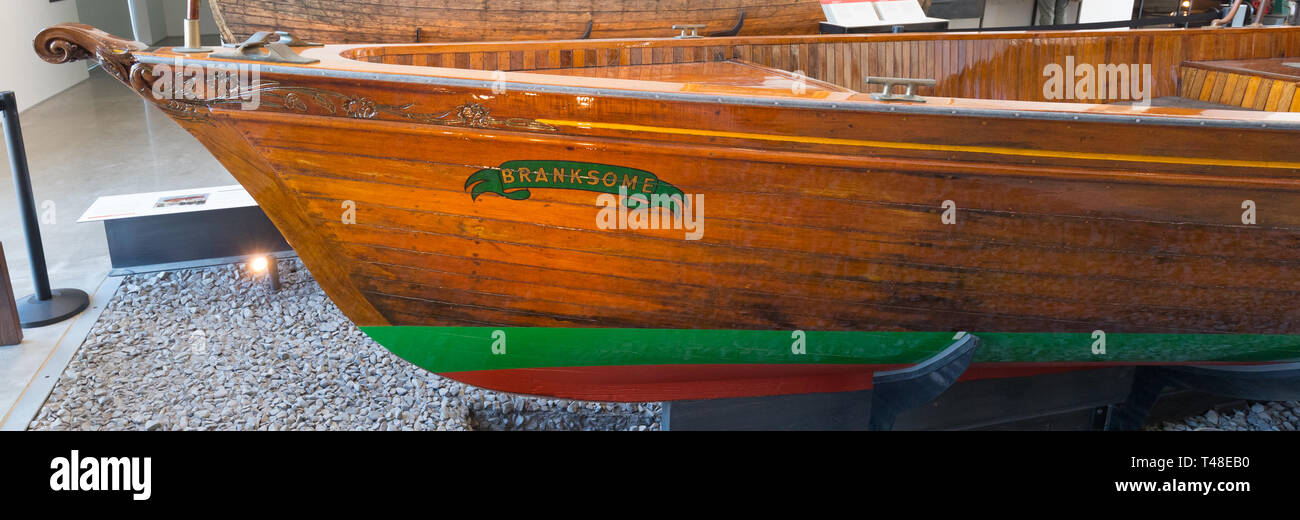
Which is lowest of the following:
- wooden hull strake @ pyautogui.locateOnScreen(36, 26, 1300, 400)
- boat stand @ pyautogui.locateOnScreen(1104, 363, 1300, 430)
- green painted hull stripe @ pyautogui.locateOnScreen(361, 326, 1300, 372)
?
boat stand @ pyautogui.locateOnScreen(1104, 363, 1300, 430)

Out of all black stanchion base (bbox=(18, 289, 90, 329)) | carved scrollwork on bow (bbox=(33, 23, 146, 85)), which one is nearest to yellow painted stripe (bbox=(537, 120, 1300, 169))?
carved scrollwork on bow (bbox=(33, 23, 146, 85))

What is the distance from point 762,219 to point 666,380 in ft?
1.82

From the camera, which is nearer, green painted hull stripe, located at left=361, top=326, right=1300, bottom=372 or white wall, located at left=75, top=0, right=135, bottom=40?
green painted hull stripe, located at left=361, top=326, right=1300, bottom=372

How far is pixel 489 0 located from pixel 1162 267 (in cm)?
288

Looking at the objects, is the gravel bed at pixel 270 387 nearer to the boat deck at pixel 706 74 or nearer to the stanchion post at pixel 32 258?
the stanchion post at pixel 32 258

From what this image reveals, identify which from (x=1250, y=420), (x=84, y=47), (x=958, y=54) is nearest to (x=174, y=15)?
(x=84, y=47)

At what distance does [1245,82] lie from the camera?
2.88 m

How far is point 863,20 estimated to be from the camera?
171 inches

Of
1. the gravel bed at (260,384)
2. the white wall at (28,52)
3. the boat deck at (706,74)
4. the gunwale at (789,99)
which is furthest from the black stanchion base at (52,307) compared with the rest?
the white wall at (28,52)

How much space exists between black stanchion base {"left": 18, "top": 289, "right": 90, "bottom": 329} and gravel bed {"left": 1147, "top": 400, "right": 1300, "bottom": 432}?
3487 millimetres

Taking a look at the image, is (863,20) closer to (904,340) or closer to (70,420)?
(904,340)

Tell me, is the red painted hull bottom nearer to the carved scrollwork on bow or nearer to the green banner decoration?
the green banner decoration

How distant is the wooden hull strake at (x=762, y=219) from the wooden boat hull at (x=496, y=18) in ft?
5.40

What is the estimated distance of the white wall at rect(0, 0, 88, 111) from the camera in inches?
219
